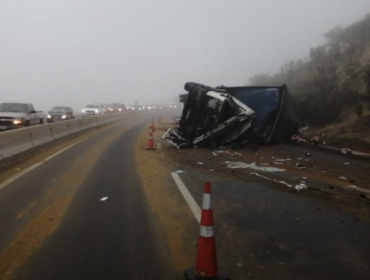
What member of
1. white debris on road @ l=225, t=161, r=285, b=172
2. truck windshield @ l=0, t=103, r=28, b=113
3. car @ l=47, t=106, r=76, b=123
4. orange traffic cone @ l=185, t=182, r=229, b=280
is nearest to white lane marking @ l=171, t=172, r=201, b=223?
orange traffic cone @ l=185, t=182, r=229, b=280

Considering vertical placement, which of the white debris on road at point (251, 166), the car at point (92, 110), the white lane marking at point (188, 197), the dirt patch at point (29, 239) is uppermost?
the dirt patch at point (29, 239)

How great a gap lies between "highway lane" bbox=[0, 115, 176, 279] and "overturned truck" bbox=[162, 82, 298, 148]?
639 cm

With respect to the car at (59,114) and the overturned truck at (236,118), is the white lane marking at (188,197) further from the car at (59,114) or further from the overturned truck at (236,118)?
the car at (59,114)

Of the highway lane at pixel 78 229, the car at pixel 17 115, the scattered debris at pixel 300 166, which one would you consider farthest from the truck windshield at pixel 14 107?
the scattered debris at pixel 300 166

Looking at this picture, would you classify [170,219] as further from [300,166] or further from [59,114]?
[59,114]

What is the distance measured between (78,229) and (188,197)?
262 centimetres

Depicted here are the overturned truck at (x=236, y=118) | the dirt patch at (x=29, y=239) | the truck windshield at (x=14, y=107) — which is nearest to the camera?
the dirt patch at (x=29, y=239)

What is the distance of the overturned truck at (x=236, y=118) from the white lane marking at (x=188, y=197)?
5.97 meters

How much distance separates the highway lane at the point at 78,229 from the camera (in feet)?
14.4

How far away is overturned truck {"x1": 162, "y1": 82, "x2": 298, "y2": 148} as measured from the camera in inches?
620

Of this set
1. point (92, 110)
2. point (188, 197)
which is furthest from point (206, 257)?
point (92, 110)

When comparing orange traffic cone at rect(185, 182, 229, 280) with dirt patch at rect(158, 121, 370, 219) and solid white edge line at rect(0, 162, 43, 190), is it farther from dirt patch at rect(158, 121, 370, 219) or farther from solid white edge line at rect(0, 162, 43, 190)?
solid white edge line at rect(0, 162, 43, 190)

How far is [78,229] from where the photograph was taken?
5.79 meters

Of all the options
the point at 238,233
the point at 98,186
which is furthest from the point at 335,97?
the point at 238,233
